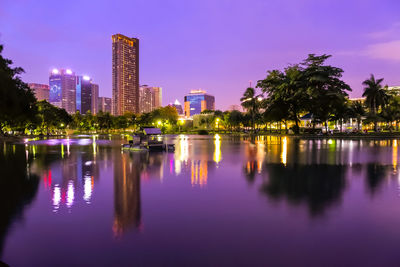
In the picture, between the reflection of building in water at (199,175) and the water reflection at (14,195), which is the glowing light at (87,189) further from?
the reflection of building in water at (199,175)

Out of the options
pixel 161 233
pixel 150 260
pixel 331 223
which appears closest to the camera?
pixel 150 260

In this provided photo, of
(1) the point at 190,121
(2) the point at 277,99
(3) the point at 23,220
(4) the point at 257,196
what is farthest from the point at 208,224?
(1) the point at 190,121

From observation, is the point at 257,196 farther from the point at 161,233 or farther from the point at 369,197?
the point at 161,233

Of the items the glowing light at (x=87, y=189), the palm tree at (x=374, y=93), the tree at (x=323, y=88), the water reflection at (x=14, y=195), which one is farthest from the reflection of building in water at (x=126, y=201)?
the palm tree at (x=374, y=93)

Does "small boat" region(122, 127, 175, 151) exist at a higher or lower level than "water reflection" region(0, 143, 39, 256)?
higher

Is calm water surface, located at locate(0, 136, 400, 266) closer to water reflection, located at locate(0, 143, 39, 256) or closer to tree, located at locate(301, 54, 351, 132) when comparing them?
water reflection, located at locate(0, 143, 39, 256)

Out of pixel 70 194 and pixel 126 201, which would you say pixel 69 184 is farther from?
pixel 126 201

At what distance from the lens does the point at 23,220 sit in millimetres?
6238

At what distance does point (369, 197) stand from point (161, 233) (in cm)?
578

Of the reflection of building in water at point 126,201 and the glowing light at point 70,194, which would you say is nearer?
the reflection of building in water at point 126,201

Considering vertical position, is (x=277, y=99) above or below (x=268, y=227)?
above

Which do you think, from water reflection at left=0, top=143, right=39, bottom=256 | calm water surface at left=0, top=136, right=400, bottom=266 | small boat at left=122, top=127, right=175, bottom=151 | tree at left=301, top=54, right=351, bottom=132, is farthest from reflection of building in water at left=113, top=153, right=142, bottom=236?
tree at left=301, top=54, right=351, bottom=132

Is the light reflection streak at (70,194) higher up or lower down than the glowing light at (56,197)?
lower down

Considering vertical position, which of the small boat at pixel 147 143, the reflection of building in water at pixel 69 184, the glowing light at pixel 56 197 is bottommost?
the reflection of building in water at pixel 69 184
